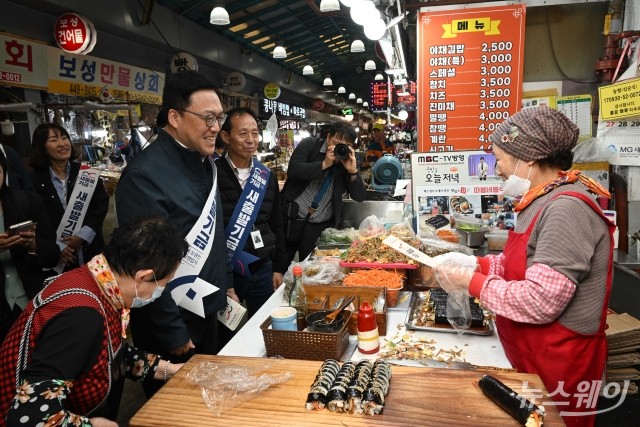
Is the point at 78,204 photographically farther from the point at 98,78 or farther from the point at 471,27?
the point at 98,78

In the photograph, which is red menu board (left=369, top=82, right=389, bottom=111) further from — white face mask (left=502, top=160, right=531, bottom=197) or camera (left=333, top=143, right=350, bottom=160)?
white face mask (left=502, top=160, right=531, bottom=197)

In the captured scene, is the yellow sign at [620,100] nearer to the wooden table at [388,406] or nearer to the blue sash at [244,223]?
the wooden table at [388,406]

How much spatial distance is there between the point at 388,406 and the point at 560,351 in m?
0.74

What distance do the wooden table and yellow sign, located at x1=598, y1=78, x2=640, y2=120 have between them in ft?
6.95

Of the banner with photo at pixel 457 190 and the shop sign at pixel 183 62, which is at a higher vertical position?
the shop sign at pixel 183 62

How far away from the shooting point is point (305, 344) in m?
1.92

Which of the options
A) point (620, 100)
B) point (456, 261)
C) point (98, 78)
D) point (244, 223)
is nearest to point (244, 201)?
point (244, 223)

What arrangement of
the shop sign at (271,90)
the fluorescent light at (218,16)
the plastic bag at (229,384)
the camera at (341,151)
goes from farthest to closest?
the shop sign at (271,90) → the fluorescent light at (218,16) → the camera at (341,151) → the plastic bag at (229,384)

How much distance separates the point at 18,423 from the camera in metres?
1.39

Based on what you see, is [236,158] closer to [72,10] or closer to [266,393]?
[266,393]

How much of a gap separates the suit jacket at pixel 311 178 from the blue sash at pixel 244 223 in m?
0.72

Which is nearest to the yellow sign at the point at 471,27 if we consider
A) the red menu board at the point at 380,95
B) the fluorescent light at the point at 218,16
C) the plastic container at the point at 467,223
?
the plastic container at the point at 467,223

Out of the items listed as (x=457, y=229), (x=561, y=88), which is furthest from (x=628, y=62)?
(x=457, y=229)

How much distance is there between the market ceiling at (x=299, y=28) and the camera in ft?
19.1
